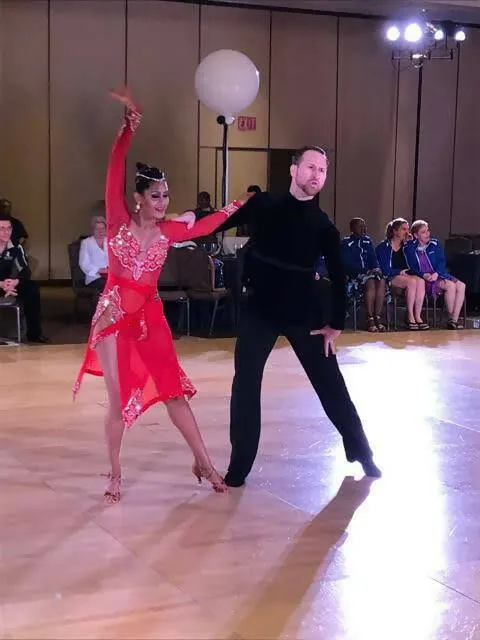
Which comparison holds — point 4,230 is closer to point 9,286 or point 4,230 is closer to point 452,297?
point 9,286

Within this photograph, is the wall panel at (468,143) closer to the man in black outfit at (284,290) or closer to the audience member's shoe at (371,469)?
the audience member's shoe at (371,469)

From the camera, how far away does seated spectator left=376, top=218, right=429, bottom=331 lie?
32.6 feet

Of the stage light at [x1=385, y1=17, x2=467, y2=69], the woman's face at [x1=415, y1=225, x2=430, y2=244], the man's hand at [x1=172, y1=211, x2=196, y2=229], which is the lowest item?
the woman's face at [x1=415, y1=225, x2=430, y2=244]

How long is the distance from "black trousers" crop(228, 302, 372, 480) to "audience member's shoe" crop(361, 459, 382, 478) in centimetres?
7

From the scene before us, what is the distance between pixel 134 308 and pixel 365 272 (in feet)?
20.5

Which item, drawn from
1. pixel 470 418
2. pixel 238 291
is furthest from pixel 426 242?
pixel 470 418

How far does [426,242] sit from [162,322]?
660cm

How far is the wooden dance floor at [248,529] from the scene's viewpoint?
2.85m

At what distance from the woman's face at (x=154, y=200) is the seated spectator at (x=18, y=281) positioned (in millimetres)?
4526

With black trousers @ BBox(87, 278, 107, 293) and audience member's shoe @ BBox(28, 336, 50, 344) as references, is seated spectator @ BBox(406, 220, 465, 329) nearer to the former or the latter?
black trousers @ BBox(87, 278, 107, 293)

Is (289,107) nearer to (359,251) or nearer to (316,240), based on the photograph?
(359,251)

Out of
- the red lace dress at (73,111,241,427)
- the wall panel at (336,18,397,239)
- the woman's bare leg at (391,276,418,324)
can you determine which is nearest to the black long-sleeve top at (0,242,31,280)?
the woman's bare leg at (391,276,418,324)

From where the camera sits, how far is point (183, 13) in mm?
13516

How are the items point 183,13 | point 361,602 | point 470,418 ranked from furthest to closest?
1. point 183,13
2. point 470,418
3. point 361,602
